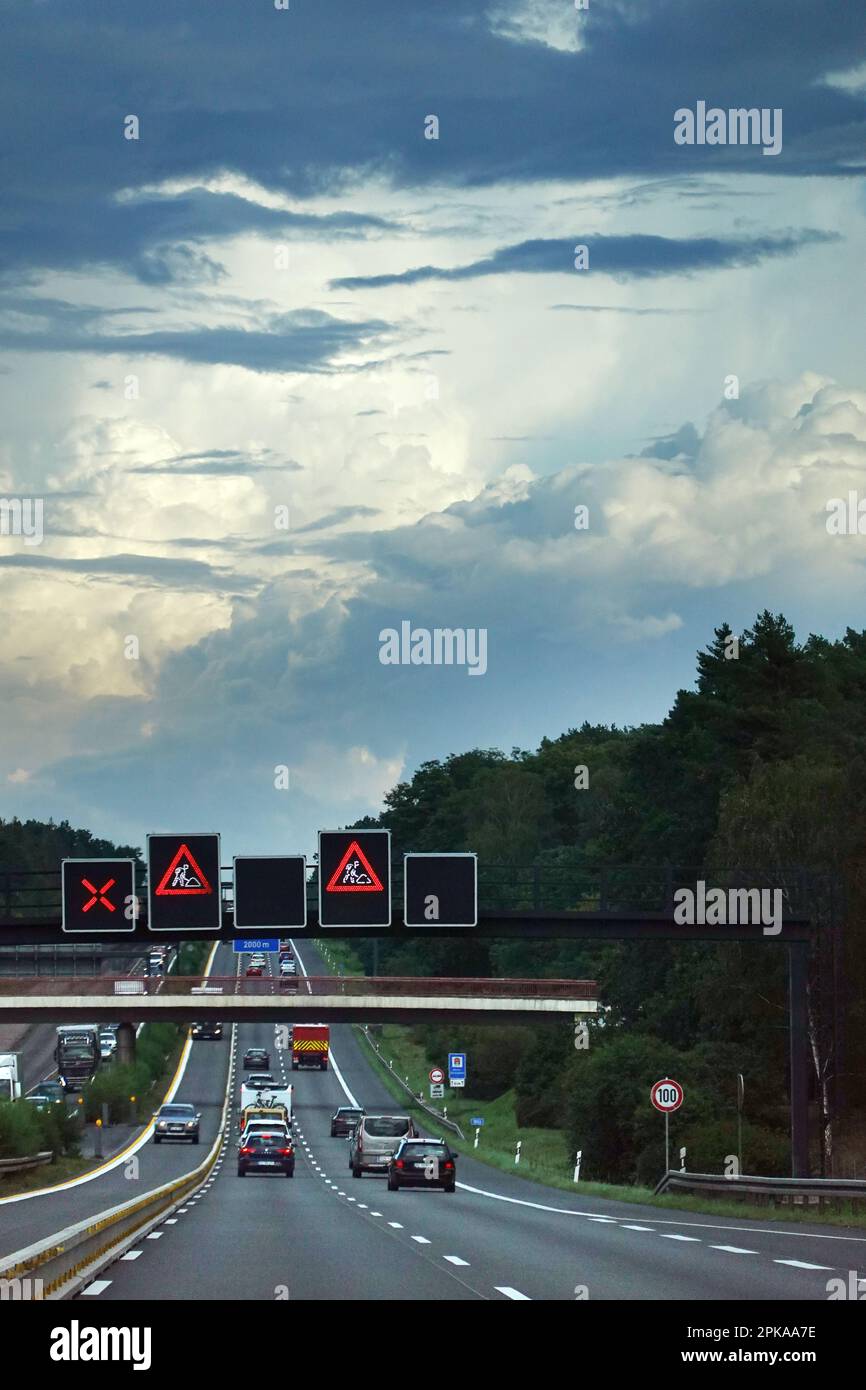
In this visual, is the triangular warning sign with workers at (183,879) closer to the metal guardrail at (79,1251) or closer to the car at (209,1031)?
the metal guardrail at (79,1251)

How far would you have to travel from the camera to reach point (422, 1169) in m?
48.1

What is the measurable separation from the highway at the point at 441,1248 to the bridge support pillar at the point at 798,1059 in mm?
4316

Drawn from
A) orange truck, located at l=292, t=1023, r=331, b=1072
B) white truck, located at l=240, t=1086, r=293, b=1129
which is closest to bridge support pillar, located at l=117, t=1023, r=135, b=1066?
orange truck, located at l=292, t=1023, r=331, b=1072

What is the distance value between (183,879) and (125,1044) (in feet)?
262

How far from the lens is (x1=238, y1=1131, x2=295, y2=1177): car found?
5653 cm

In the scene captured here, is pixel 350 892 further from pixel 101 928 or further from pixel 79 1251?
pixel 79 1251

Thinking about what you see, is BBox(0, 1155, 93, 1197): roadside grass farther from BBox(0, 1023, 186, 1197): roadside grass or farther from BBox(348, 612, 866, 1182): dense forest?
BBox(348, 612, 866, 1182): dense forest

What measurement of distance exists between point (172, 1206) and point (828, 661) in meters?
77.5

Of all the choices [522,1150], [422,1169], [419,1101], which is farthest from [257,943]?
[422,1169]

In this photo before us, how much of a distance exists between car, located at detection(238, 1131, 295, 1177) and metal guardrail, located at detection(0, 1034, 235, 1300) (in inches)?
972

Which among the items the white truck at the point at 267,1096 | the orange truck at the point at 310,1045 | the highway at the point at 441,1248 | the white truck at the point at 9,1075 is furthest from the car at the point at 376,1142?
the orange truck at the point at 310,1045

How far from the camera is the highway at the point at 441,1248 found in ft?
58.9
